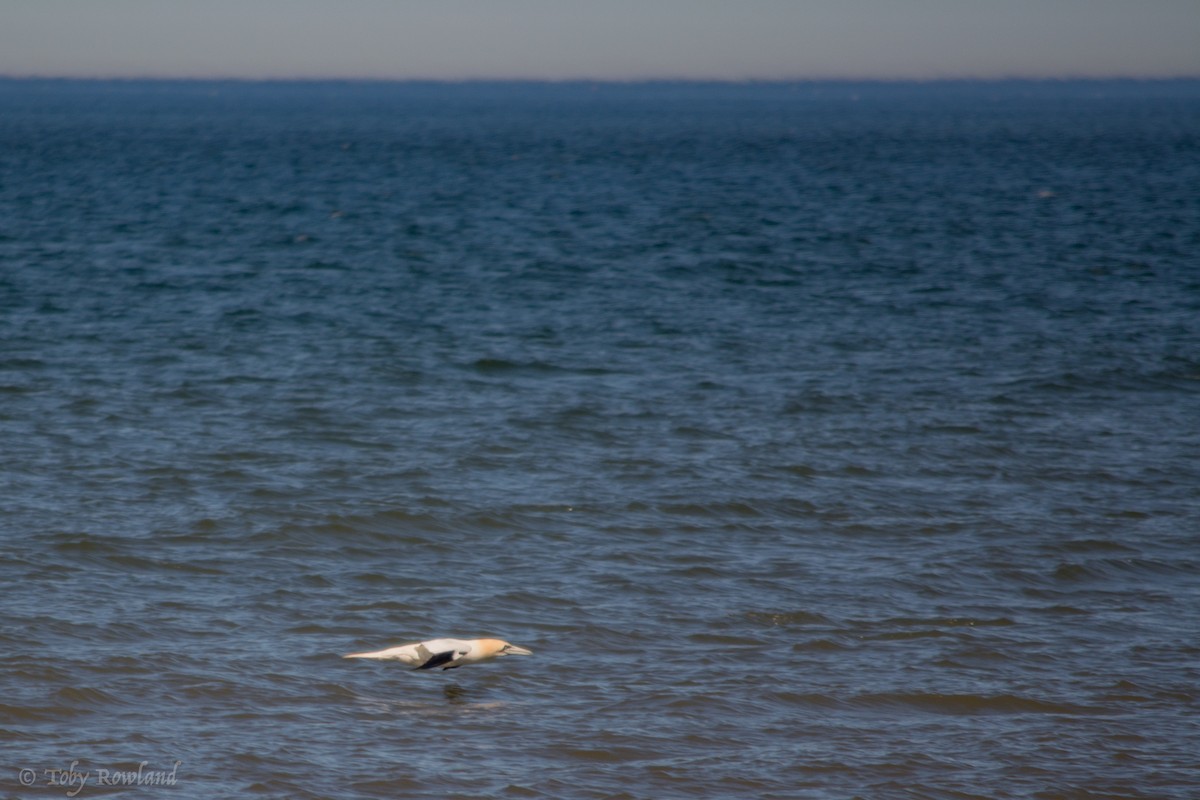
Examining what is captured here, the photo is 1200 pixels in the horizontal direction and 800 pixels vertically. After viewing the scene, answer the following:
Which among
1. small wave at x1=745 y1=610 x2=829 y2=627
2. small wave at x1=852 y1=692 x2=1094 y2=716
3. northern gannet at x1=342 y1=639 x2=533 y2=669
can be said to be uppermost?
northern gannet at x1=342 y1=639 x2=533 y2=669

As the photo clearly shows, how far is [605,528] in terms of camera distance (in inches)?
479

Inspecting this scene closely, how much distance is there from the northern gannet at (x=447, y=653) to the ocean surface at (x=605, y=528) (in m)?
0.26

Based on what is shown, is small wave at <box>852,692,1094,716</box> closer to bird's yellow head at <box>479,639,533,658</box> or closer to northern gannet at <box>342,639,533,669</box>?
bird's yellow head at <box>479,639,533,658</box>

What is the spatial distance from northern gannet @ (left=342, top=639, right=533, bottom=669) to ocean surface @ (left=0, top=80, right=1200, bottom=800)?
255 millimetres

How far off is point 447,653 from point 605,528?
4.06 m

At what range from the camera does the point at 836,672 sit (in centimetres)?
895

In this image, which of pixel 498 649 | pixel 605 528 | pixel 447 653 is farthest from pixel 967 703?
pixel 605 528

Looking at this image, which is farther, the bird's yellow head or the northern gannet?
the bird's yellow head

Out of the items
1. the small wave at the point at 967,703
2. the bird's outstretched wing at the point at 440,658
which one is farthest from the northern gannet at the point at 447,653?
the small wave at the point at 967,703

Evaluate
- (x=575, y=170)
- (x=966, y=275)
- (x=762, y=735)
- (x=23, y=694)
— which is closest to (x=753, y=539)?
(x=762, y=735)

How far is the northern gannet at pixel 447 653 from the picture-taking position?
8266mm

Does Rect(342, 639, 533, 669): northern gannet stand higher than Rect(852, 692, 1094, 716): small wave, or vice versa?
Rect(342, 639, 533, 669): northern gannet

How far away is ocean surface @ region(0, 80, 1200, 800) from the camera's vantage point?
7.74 m

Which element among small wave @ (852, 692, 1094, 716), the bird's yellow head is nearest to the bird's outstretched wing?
the bird's yellow head
